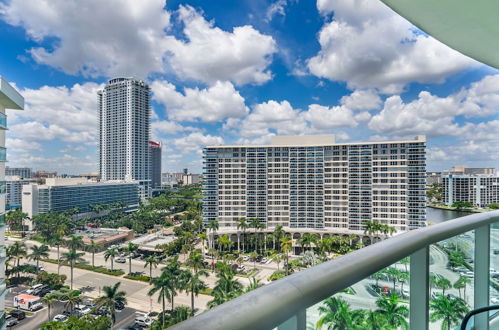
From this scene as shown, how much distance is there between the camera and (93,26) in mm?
27859

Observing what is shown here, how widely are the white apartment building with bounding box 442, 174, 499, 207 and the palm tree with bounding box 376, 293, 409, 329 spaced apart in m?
30.1

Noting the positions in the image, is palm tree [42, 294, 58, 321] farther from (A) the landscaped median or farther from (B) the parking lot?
(A) the landscaped median

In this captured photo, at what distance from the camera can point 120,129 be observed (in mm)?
34344

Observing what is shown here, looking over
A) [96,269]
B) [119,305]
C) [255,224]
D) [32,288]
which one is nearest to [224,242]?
[255,224]

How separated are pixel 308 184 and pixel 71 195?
69.0ft

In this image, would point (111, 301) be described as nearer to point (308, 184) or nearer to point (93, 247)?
point (93, 247)

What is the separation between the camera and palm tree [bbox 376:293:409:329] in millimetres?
471

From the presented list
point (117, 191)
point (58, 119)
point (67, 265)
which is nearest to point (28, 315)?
point (67, 265)

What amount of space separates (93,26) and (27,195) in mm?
17553

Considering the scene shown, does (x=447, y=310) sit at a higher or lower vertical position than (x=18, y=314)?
higher

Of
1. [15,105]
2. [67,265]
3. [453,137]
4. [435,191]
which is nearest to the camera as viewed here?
[15,105]

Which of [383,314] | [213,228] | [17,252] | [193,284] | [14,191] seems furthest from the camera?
[14,191]

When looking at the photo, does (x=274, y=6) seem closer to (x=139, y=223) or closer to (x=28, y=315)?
(x=139, y=223)

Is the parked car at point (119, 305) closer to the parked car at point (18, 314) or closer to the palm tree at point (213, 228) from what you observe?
the parked car at point (18, 314)
